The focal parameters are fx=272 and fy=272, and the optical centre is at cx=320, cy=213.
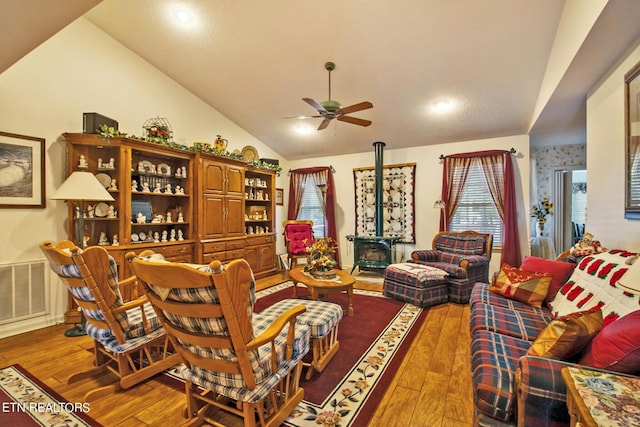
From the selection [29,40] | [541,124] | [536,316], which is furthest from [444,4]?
[29,40]

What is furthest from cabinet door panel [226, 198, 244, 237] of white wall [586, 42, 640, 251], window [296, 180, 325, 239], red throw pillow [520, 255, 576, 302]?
white wall [586, 42, 640, 251]

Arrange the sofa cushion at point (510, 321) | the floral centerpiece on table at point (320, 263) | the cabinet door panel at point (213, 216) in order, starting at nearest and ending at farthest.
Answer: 1. the sofa cushion at point (510, 321)
2. the floral centerpiece on table at point (320, 263)
3. the cabinet door panel at point (213, 216)

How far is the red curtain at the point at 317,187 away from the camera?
627 centimetres

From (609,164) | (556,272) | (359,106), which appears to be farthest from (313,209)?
(609,164)

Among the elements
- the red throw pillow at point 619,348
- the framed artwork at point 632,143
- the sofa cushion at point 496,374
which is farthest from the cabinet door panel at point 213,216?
the framed artwork at point 632,143

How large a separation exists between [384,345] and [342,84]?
3.60m

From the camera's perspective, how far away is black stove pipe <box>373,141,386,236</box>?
5453mm

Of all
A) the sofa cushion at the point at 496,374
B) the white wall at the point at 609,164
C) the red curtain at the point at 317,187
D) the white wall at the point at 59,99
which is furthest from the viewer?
the red curtain at the point at 317,187

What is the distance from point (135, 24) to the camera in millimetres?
3566

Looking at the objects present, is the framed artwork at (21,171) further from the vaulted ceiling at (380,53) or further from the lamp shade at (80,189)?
the vaulted ceiling at (380,53)

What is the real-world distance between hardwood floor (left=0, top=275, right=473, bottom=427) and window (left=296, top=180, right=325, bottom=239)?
3.91 meters

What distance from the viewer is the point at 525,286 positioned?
2.54 metres

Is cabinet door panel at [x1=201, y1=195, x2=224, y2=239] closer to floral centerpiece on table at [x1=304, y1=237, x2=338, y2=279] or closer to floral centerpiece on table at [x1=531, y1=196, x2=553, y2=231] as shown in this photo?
floral centerpiece on table at [x1=304, y1=237, x2=338, y2=279]

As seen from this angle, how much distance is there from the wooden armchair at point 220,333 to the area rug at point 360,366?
0.94 feet
